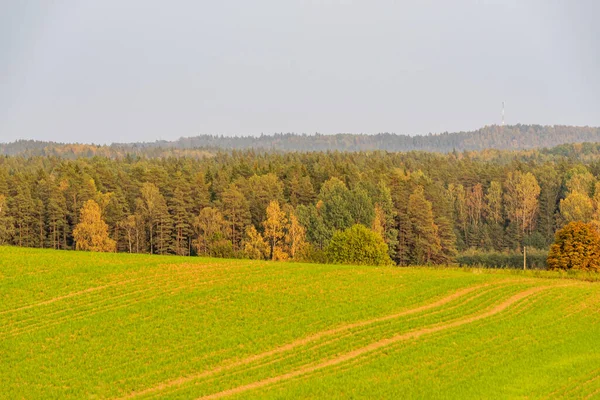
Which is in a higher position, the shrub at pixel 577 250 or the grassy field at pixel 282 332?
the grassy field at pixel 282 332

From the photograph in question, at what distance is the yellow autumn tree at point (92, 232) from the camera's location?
119 metres

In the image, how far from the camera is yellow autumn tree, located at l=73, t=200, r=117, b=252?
11869 centimetres

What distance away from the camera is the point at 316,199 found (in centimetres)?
14025

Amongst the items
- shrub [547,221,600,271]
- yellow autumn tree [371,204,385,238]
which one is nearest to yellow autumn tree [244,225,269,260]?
yellow autumn tree [371,204,385,238]

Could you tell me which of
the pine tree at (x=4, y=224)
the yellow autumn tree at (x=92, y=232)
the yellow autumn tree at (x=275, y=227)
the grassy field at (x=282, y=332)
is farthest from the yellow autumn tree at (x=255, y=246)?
the grassy field at (x=282, y=332)

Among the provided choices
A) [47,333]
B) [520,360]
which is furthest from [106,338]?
[520,360]

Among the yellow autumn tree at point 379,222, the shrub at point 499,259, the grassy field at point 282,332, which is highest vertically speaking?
the grassy field at point 282,332

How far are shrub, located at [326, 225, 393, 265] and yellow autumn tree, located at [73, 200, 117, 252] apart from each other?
166ft

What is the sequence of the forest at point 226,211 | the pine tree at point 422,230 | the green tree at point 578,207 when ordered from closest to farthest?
the forest at point 226,211 < the pine tree at point 422,230 < the green tree at point 578,207

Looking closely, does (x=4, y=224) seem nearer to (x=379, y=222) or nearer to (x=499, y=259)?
(x=379, y=222)

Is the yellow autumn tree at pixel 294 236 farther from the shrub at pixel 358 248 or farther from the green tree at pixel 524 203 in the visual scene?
the green tree at pixel 524 203

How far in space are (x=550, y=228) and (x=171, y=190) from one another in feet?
330

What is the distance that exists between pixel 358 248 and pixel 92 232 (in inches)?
2217

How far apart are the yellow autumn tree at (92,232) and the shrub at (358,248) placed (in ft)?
166
